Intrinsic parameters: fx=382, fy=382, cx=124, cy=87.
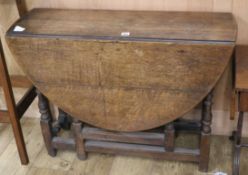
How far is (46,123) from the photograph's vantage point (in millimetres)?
2195

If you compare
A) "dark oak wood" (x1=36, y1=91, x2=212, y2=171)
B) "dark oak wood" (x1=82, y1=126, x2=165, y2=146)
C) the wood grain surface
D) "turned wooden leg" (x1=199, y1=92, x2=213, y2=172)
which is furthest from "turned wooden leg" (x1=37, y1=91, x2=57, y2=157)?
"turned wooden leg" (x1=199, y1=92, x2=213, y2=172)

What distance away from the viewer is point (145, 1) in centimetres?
208

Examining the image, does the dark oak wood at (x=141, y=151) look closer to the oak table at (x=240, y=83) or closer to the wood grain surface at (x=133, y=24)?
the oak table at (x=240, y=83)

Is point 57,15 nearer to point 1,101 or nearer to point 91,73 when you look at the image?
point 91,73

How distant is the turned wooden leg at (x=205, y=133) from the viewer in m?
1.93

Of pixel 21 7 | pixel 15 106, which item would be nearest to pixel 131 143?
pixel 15 106

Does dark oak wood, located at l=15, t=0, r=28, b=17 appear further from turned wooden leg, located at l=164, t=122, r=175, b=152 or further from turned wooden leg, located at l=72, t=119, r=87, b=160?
turned wooden leg, located at l=164, t=122, r=175, b=152

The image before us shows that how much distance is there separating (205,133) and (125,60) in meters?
0.60

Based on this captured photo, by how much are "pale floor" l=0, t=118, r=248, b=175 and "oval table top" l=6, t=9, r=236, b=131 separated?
0.30 m

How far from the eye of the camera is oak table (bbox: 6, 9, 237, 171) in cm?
174

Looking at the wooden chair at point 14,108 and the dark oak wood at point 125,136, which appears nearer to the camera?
the wooden chair at point 14,108

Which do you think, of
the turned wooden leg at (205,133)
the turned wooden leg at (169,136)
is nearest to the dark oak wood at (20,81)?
the turned wooden leg at (169,136)

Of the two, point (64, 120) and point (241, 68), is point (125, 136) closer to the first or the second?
point (64, 120)

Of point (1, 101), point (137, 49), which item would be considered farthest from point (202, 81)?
point (1, 101)
